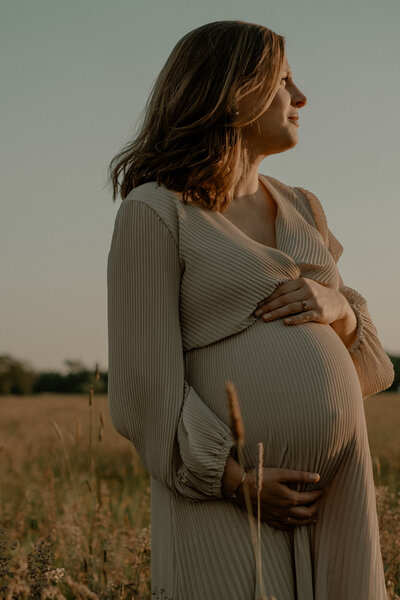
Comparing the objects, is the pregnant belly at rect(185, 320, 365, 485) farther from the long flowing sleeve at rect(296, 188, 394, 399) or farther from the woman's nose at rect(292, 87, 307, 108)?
the woman's nose at rect(292, 87, 307, 108)

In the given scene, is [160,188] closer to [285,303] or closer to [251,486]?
[285,303]

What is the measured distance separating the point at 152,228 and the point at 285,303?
494 mm

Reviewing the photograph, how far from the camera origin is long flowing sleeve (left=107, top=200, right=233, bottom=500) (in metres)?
2.23

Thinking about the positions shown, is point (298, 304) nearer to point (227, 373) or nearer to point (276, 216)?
point (227, 373)

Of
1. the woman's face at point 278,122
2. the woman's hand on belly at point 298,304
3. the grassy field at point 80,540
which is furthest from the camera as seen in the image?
the woman's face at point 278,122

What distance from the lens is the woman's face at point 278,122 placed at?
8.79 ft

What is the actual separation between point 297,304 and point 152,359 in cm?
50

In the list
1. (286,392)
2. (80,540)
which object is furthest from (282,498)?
(80,540)

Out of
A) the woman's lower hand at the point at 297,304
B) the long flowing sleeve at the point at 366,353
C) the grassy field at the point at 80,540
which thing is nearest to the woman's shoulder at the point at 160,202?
the woman's lower hand at the point at 297,304

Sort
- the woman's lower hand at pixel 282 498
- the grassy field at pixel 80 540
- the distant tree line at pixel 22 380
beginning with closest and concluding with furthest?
the woman's lower hand at pixel 282 498
the grassy field at pixel 80 540
the distant tree line at pixel 22 380

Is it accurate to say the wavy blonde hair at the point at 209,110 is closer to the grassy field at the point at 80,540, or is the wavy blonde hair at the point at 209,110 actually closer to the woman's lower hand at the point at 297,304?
the woman's lower hand at the point at 297,304

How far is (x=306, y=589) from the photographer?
222 cm

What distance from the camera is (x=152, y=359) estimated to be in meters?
2.29

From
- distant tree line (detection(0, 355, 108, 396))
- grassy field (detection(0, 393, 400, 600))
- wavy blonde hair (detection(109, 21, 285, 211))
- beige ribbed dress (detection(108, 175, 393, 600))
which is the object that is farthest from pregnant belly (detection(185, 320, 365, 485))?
distant tree line (detection(0, 355, 108, 396))
